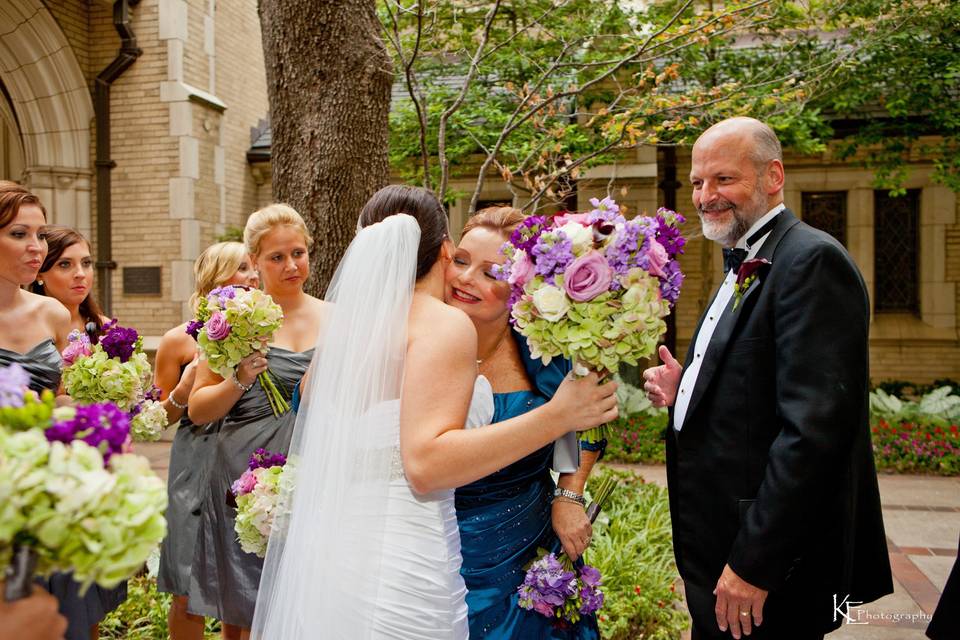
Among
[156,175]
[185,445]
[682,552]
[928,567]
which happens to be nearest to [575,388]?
[682,552]

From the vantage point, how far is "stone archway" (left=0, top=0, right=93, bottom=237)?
10.7 metres

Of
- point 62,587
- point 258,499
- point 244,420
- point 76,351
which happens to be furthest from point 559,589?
point 76,351

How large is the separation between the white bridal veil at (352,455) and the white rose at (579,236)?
54 centimetres

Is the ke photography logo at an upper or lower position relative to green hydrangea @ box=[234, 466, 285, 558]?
lower

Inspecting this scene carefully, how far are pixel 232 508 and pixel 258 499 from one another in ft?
2.87

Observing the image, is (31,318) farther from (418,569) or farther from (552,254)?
(552,254)

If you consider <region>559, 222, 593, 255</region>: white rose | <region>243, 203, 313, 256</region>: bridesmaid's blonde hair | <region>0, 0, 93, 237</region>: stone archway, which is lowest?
<region>559, 222, 593, 255</region>: white rose

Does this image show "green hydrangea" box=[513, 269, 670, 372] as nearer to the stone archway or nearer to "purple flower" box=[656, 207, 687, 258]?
"purple flower" box=[656, 207, 687, 258]

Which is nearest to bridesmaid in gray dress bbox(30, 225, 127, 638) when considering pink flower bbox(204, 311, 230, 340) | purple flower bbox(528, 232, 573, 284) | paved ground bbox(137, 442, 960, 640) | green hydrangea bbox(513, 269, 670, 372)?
pink flower bbox(204, 311, 230, 340)

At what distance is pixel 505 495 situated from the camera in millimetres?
2617

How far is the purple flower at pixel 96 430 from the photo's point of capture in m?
1.33

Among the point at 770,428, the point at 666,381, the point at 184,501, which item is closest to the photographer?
the point at 770,428

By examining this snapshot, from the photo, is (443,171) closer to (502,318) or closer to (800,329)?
(502,318)

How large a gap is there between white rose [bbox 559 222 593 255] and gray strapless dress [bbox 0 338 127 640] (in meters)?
2.53
